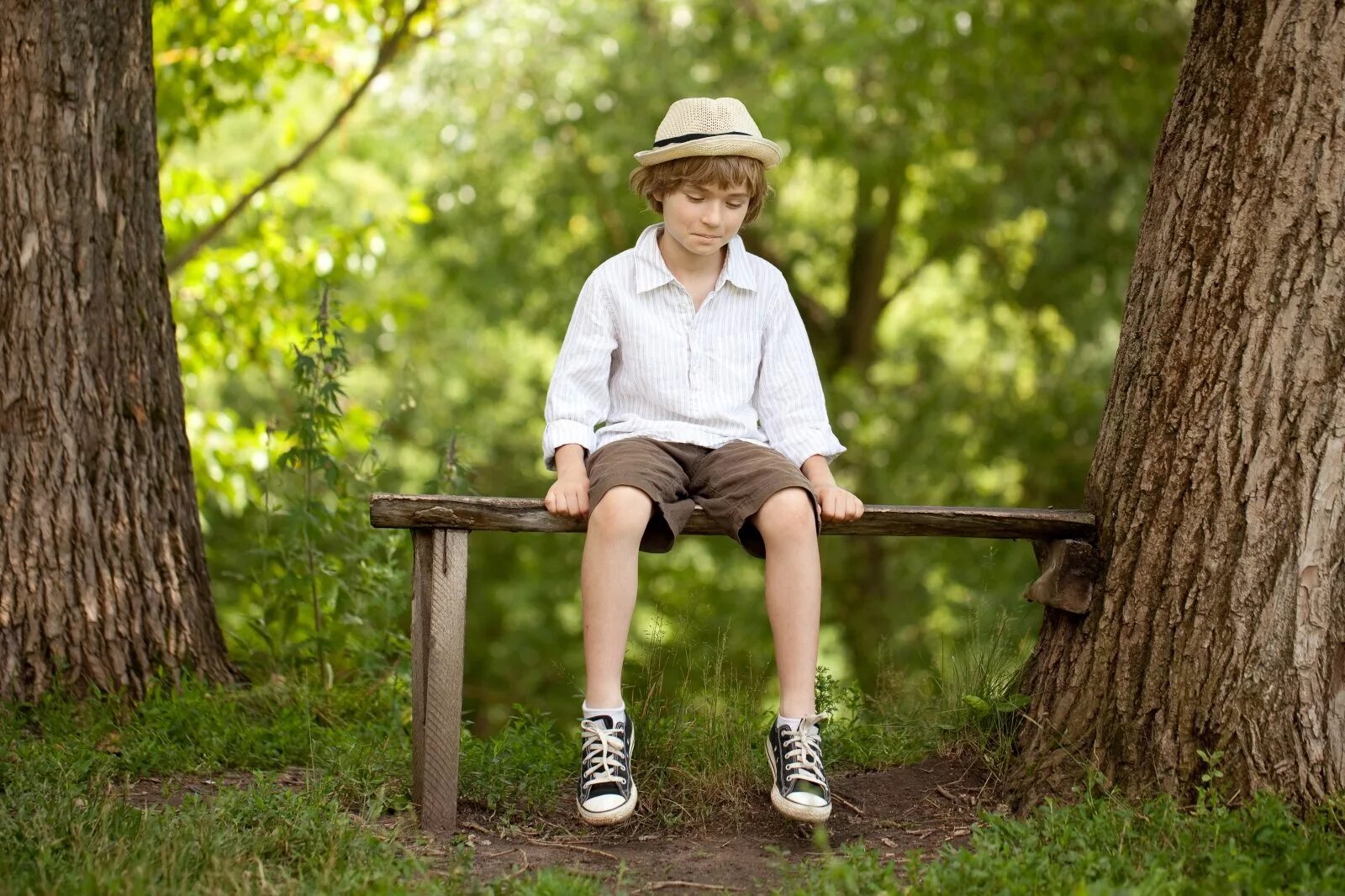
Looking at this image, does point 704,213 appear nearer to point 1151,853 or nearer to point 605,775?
point 605,775

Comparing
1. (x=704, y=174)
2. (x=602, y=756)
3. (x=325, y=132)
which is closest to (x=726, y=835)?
(x=602, y=756)

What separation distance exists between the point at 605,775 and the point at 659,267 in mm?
1388

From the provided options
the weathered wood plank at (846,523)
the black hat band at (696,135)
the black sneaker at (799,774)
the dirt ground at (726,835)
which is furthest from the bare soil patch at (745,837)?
the black hat band at (696,135)

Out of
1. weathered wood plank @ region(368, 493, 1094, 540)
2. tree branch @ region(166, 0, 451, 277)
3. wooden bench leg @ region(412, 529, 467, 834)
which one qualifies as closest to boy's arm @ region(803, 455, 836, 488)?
weathered wood plank @ region(368, 493, 1094, 540)

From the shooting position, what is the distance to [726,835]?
→ 3.39 metres

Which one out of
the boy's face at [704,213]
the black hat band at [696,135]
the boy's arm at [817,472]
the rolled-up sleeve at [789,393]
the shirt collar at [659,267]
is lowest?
the boy's arm at [817,472]

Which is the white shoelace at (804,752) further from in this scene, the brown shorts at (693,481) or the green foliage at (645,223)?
the green foliage at (645,223)

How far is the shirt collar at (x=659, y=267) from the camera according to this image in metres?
3.72

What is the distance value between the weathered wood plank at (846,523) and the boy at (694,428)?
0.06 meters

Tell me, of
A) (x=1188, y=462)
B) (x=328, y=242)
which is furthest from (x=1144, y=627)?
(x=328, y=242)

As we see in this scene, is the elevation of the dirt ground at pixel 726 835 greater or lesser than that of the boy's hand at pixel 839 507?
lesser

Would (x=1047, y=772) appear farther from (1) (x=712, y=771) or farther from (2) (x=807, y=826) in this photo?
(1) (x=712, y=771)

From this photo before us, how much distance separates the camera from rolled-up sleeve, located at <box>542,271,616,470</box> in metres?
3.61

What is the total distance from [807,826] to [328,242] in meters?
5.40
